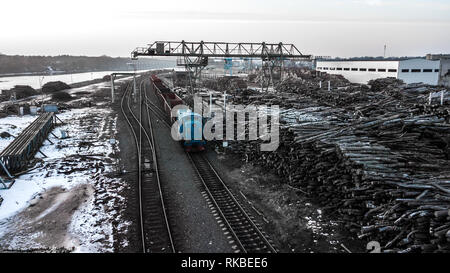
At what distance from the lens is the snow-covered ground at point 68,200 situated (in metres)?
10.5

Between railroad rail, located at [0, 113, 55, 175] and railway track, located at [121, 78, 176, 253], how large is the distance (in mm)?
6602

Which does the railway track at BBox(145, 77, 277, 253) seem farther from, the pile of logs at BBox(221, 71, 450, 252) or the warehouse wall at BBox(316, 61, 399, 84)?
the warehouse wall at BBox(316, 61, 399, 84)

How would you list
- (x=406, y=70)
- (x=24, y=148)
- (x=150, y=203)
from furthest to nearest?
(x=406, y=70)
(x=24, y=148)
(x=150, y=203)

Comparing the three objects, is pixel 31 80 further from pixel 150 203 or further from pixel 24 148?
pixel 150 203

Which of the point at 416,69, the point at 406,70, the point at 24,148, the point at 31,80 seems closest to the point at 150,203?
the point at 24,148

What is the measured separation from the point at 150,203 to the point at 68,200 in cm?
395

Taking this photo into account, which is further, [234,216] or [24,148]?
[24,148]

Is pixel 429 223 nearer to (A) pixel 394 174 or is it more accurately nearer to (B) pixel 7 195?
(A) pixel 394 174

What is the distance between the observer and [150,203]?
1317 cm

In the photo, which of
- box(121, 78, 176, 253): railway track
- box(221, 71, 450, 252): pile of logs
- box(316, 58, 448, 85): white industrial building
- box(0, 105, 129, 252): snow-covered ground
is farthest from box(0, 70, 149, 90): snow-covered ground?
box(316, 58, 448, 85): white industrial building

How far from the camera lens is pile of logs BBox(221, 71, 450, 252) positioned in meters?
8.69

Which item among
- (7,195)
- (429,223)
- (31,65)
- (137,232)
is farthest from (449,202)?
(31,65)
